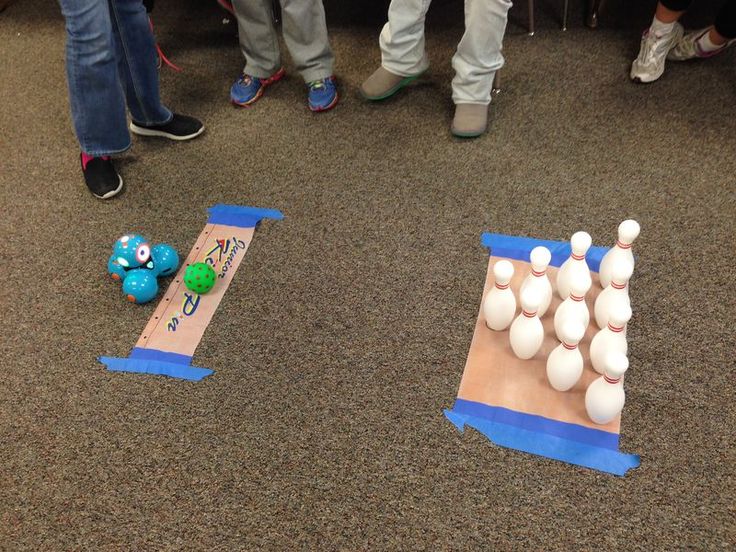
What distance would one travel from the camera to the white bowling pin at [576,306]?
1158 millimetres

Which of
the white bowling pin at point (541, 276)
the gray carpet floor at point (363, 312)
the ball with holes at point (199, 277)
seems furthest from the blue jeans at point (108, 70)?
the white bowling pin at point (541, 276)

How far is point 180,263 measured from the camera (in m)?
1.51

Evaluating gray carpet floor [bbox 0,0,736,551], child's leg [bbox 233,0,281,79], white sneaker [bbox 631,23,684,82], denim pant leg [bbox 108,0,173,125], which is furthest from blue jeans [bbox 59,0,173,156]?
white sneaker [bbox 631,23,684,82]

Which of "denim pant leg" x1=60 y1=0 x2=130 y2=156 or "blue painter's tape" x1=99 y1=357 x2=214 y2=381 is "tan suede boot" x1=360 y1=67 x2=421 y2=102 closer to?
"denim pant leg" x1=60 y1=0 x2=130 y2=156

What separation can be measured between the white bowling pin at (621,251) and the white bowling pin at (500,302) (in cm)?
20

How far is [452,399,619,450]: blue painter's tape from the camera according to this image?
1.11 metres

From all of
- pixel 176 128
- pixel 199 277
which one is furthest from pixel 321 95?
pixel 199 277

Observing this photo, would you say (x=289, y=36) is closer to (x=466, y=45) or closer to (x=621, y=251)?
(x=466, y=45)

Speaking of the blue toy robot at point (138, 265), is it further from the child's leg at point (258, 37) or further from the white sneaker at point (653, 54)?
the white sneaker at point (653, 54)

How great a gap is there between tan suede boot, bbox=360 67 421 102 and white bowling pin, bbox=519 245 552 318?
2.85 ft

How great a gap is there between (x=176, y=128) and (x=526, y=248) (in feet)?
3.57

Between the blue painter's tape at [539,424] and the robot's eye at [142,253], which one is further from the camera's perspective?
the robot's eye at [142,253]

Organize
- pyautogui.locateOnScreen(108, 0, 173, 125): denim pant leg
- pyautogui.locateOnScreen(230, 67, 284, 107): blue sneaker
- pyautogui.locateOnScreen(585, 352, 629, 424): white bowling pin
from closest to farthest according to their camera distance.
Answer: pyautogui.locateOnScreen(585, 352, 629, 424): white bowling pin < pyautogui.locateOnScreen(108, 0, 173, 125): denim pant leg < pyautogui.locateOnScreen(230, 67, 284, 107): blue sneaker

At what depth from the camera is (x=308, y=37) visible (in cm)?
181
